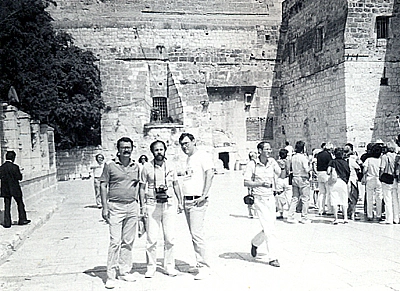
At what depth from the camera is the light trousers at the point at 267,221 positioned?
6.13m

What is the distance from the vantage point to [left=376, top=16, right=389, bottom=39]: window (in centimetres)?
1914

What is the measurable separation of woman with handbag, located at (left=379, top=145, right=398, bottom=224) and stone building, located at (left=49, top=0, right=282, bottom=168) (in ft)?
56.9

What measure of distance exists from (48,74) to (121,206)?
17.1 meters

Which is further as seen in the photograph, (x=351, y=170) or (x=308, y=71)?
(x=308, y=71)

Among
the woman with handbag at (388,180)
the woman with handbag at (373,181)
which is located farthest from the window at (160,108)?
the woman with handbag at (388,180)

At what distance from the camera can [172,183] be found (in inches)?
236

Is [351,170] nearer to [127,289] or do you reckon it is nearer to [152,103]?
[127,289]

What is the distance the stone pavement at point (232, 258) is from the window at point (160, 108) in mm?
17550

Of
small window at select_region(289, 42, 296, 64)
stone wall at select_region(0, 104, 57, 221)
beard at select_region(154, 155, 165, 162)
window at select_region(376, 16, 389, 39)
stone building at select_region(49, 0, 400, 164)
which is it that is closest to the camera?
beard at select_region(154, 155, 165, 162)

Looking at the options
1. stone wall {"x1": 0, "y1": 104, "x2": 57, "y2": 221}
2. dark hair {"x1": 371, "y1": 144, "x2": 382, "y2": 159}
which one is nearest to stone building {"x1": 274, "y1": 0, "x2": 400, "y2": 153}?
dark hair {"x1": 371, "y1": 144, "x2": 382, "y2": 159}

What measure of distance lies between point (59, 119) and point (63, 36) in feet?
16.5

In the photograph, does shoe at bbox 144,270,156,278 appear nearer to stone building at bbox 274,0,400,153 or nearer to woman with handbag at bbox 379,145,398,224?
woman with handbag at bbox 379,145,398,224

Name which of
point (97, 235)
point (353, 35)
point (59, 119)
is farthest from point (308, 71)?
point (97, 235)

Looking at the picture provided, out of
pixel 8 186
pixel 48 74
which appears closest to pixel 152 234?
pixel 8 186
